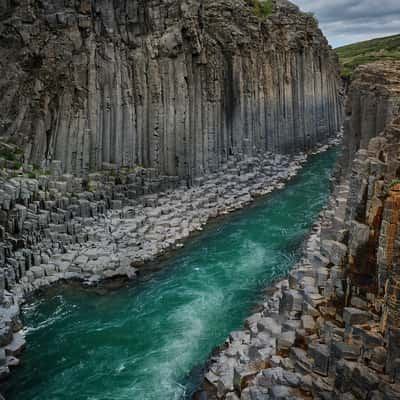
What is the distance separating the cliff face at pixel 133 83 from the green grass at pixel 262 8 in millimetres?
2957

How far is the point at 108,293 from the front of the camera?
2180 cm

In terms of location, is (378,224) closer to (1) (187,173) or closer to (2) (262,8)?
(1) (187,173)

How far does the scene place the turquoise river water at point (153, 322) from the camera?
1575 cm

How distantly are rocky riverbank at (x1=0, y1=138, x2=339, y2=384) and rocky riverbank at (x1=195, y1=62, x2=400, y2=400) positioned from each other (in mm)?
8029

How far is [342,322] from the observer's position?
490 inches

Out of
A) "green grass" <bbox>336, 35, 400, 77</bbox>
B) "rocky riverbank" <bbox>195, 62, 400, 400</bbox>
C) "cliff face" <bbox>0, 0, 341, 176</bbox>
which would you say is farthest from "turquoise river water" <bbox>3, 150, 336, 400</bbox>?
"green grass" <bbox>336, 35, 400, 77</bbox>

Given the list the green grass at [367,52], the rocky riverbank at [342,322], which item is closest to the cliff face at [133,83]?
the rocky riverbank at [342,322]

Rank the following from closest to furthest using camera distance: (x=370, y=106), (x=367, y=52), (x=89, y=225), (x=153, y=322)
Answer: (x=153, y=322) < (x=370, y=106) < (x=89, y=225) < (x=367, y=52)

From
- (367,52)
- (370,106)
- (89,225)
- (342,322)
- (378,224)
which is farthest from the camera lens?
(367,52)

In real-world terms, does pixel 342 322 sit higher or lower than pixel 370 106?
lower

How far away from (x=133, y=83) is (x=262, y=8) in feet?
72.4

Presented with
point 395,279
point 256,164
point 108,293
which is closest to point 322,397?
point 395,279

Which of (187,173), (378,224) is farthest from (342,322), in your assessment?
(187,173)

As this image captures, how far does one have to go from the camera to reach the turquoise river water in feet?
51.7
